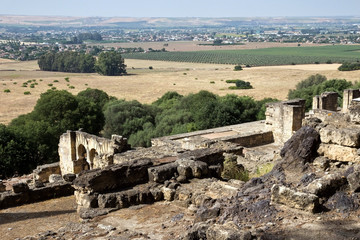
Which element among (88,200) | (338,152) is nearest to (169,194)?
(88,200)

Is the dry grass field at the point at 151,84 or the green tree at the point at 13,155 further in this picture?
the dry grass field at the point at 151,84

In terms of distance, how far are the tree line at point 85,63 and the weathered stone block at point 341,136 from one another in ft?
293

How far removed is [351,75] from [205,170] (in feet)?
190

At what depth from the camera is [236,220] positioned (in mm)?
7816

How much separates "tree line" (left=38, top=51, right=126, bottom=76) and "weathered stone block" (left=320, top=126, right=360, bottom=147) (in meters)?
89.2

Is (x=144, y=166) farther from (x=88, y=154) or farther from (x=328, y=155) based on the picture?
(x=88, y=154)

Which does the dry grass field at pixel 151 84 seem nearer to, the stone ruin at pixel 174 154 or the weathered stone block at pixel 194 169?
the stone ruin at pixel 174 154

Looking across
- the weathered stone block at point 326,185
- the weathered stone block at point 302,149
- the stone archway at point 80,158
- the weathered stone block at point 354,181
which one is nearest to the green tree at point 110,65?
the stone archway at point 80,158

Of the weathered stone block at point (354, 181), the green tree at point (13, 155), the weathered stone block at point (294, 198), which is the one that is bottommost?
the green tree at point (13, 155)

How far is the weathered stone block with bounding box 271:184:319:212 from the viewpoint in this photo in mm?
7660

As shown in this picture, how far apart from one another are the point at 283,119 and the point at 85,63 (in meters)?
89.8

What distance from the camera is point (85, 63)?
106 meters

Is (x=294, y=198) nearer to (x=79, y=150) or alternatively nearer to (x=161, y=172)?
(x=161, y=172)

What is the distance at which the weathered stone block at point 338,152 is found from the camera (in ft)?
30.2
